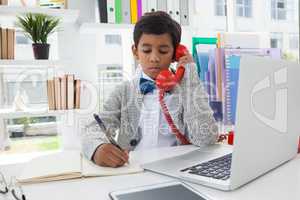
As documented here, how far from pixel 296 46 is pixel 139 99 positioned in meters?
2.35

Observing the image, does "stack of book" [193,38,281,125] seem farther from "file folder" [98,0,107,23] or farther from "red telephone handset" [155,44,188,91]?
"file folder" [98,0,107,23]

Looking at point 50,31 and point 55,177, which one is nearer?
point 55,177

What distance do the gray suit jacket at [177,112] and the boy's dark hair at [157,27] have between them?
0.15 meters

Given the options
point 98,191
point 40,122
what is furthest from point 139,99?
point 40,122

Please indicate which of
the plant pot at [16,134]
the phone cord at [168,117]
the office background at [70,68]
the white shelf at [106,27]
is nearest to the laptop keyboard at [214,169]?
the phone cord at [168,117]

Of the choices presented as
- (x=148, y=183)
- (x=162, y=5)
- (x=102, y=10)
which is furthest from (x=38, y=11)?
(x=148, y=183)

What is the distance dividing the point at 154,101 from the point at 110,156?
50 cm

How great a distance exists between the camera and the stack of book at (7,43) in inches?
69.8

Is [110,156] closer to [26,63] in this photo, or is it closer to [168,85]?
[168,85]

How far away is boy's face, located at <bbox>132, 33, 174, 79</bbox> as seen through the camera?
124 centimetres

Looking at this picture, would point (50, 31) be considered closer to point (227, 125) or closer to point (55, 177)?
point (227, 125)

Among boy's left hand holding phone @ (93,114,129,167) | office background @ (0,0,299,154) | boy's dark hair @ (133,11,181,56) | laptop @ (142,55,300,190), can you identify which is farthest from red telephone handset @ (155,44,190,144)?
office background @ (0,0,299,154)

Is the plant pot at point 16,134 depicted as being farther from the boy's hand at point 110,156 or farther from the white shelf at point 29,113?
the boy's hand at point 110,156

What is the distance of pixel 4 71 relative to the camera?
2.06 m
